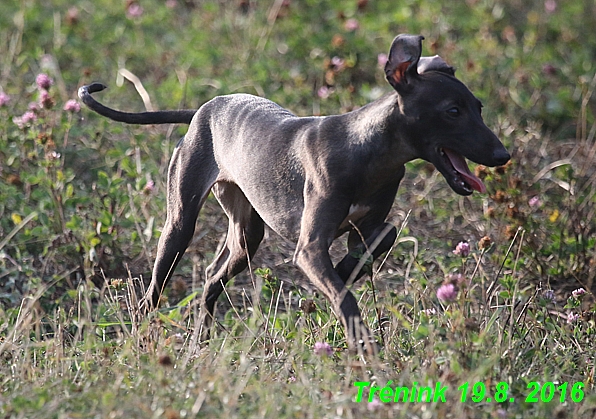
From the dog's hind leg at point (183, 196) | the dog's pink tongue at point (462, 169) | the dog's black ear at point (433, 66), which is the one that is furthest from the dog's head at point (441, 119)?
the dog's hind leg at point (183, 196)

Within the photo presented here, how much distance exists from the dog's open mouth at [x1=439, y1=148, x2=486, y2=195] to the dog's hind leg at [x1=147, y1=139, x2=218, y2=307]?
4.12 feet

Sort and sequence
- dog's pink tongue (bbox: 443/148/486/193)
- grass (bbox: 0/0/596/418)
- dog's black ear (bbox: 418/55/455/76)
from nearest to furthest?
grass (bbox: 0/0/596/418) < dog's pink tongue (bbox: 443/148/486/193) < dog's black ear (bbox: 418/55/455/76)

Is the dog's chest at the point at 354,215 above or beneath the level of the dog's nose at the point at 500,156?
beneath

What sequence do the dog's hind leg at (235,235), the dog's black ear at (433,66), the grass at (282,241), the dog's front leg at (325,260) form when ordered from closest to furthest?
the grass at (282,241) < the dog's front leg at (325,260) < the dog's black ear at (433,66) < the dog's hind leg at (235,235)

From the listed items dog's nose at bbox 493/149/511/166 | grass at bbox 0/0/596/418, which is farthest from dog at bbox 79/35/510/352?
grass at bbox 0/0/596/418

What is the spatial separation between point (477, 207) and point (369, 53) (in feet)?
8.84

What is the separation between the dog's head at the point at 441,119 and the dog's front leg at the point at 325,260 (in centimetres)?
48

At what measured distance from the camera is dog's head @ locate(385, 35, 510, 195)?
389 cm

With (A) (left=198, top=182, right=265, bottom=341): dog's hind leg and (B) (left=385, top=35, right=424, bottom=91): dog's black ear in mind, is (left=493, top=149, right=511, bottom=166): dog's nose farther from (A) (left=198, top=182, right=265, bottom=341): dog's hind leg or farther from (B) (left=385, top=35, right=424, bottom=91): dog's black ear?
(A) (left=198, top=182, right=265, bottom=341): dog's hind leg

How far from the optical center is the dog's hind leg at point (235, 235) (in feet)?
16.1

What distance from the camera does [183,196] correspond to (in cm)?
471

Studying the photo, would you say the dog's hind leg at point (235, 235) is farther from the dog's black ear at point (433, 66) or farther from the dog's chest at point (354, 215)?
the dog's black ear at point (433, 66)

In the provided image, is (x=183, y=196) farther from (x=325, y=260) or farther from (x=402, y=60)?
(x=402, y=60)

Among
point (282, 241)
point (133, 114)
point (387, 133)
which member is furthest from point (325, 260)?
point (282, 241)
